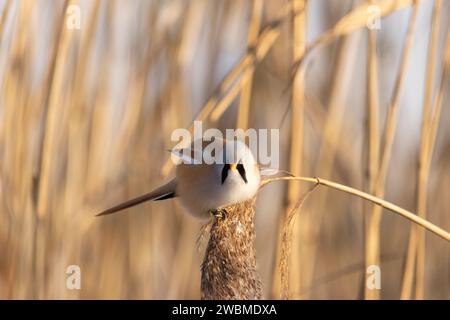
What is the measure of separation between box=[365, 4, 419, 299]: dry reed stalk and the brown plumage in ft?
2.02

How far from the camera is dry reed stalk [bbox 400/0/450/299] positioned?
178cm

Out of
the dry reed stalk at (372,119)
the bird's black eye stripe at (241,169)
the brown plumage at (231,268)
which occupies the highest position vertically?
the dry reed stalk at (372,119)

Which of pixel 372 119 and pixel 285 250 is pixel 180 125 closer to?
pixel 372 119

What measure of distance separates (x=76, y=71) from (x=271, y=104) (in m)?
0.81

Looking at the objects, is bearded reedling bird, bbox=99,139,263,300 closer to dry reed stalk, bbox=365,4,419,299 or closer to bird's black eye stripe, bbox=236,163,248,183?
bird's black eye stripe, bbox=236,163,248,183

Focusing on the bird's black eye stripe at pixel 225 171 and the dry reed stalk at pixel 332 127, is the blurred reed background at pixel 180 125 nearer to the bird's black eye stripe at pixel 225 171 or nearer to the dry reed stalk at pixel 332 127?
the dry reed stalk at pixel 332 127

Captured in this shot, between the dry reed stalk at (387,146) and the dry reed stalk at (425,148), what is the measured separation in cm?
7

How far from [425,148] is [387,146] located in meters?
0.12

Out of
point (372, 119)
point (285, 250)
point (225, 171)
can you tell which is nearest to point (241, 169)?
point (225, 171)

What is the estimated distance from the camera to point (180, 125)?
2.06 metres

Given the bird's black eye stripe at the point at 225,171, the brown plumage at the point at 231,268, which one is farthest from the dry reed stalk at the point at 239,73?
the brown plumage at the point at 231,268

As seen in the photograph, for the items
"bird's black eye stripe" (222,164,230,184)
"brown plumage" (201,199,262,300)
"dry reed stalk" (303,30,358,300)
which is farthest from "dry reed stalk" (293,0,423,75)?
"brown plumage" (201,199,262,300)

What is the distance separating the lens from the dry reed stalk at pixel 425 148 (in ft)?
5.85

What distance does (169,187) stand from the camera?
1688mm
